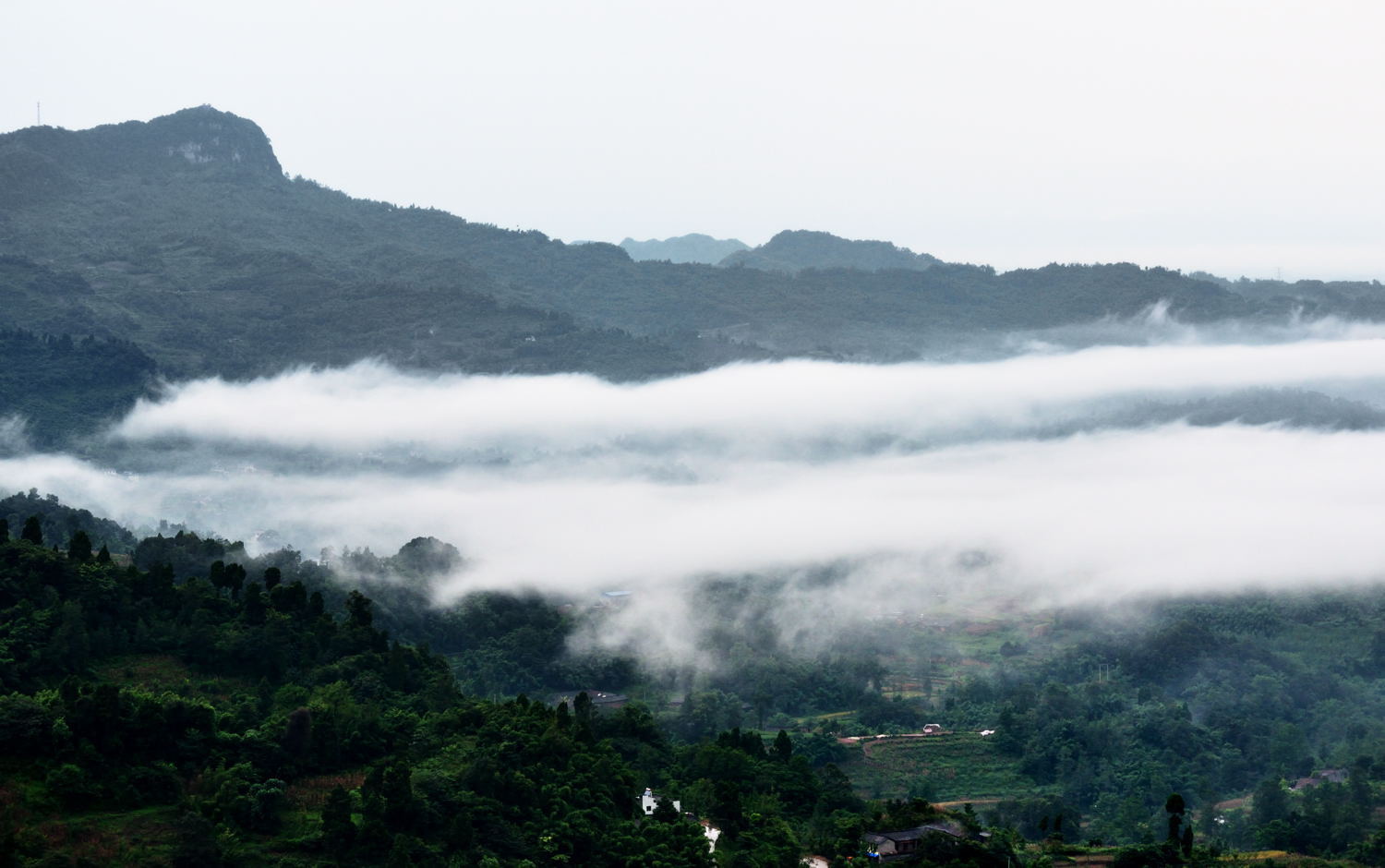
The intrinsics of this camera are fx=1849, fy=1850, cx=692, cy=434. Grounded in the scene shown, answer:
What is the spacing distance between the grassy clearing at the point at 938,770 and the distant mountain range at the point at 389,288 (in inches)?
2328

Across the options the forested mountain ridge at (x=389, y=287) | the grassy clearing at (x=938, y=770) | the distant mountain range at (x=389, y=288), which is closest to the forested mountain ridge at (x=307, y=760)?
the grassy clearing at (x=938, y=770)

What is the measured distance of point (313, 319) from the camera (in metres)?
118

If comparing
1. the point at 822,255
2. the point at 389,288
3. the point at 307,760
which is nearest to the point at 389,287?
the point at 389,288

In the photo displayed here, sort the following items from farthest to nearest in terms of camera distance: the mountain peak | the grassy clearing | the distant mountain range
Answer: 1. the mountain peak
2. the distant mountain range
3. the grassy clearing

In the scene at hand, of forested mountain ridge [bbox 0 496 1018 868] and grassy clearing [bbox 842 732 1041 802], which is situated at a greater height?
forested mountain ridge [bbox 0 496 1018 868]

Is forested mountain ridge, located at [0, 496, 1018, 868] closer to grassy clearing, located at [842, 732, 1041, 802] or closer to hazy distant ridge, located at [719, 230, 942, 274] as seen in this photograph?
grassy clearing, located at [842, 732, 1041, 802]

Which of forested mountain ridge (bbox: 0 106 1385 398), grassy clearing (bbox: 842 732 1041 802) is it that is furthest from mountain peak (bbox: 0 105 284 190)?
grassy clearing (bbox: 842 732 1041 802)

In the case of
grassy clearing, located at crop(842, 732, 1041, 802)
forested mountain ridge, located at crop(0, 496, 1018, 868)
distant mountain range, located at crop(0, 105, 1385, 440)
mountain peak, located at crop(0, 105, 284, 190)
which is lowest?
grassy clearing, located at crop(842, 732, 1041, 802)

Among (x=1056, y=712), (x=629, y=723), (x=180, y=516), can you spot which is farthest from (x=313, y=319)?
(x=629, y=723)

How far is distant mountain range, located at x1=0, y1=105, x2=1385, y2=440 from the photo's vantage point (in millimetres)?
114000

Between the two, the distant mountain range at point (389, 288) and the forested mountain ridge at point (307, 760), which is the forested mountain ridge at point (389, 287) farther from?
the forested mountain ridge at point (307, 760)

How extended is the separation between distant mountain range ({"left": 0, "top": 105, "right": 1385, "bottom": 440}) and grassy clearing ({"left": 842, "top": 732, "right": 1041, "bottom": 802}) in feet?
194

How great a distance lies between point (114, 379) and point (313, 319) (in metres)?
24.3

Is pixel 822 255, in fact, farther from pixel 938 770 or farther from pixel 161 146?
pixel 938 770
